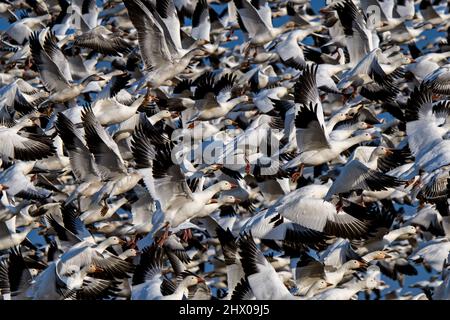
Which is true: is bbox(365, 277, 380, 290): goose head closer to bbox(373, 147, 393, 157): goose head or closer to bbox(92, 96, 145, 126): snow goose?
bbox(373, 147, 393, 157): goose head

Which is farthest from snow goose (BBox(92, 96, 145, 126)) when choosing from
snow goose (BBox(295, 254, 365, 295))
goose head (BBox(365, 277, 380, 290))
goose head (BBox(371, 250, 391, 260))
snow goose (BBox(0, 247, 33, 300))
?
goose head (BBox(365, 277, 380, 290))

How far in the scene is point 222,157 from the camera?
16344 millimetres

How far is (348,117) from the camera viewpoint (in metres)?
17.3

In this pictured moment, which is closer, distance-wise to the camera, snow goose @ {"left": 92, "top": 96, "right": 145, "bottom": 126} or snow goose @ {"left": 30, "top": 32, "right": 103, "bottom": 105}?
snow goose @ {"left": 92, "top": 96, "right": 145, "bottom": 126}

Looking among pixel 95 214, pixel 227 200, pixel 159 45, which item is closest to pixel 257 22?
pixel 159 45

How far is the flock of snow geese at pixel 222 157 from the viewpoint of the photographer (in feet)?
44.7

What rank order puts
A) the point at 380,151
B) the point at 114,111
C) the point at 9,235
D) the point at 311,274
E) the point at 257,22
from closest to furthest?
the point at 311,274 → the point at 380,151 → the point at 9,235 → the point at 114,111 → the point at 257,22

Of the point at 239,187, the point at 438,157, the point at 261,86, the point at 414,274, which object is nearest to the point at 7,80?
the point at 261,86

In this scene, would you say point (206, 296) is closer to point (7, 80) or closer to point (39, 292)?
point (39, 292)

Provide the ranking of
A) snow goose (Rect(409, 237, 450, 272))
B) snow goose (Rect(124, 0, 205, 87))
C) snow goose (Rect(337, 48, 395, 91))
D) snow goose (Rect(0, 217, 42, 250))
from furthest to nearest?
snow goose (Rect(337, 48, 395, 91))
snow goose (Rect(124, 0, 205, 87))
snow goose (Rect(0, 217, 42, 250))
snow goose (Rect(409, 237, 450, 272))

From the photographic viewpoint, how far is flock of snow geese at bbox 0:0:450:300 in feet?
44.7

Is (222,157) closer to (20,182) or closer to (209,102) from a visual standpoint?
(209,102)

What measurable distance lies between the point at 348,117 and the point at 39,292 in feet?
18.5

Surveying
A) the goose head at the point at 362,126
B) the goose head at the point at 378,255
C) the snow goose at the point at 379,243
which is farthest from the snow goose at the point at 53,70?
the goose head at the point at 378,255
